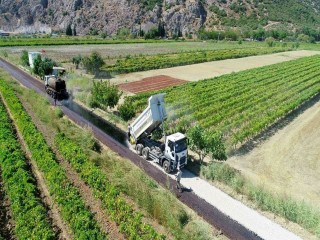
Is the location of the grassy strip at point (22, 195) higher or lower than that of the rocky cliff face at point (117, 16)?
lower

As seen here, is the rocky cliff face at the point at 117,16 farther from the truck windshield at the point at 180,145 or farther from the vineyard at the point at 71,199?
the vineyard at the point at 71,199

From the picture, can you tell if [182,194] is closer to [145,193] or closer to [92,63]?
[145,193]

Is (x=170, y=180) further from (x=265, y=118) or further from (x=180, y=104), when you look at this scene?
(x=180, y=104)

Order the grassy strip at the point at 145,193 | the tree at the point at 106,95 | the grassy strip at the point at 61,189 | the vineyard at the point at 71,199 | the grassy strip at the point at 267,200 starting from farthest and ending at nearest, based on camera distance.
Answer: the tree at the point at 106,95, the grassy strip at the point at 267,200, the grassy strip at the point at 145,193, the grassy strip at the point at 61,189, the vineyard at the point at 71,199

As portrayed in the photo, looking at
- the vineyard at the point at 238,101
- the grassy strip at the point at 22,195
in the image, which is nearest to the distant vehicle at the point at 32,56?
the vineyard at the point at 238,101

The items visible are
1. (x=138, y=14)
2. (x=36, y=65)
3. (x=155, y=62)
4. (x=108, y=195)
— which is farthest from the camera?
(x=138, y=14)

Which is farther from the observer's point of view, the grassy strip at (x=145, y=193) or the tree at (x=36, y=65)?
the tree at (x=36, y=65)

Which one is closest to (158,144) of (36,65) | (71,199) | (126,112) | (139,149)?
(139,149)

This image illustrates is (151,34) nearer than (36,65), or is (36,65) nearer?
(36,65)

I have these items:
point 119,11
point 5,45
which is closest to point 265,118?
point 5,45
